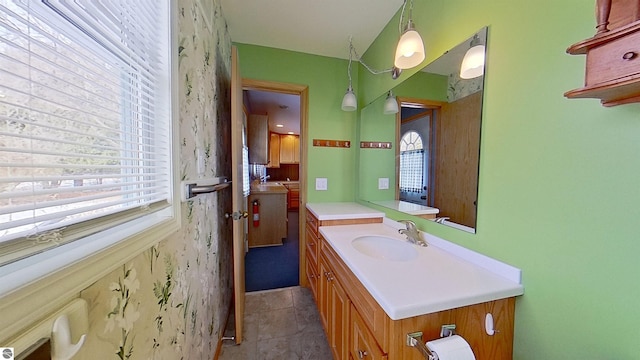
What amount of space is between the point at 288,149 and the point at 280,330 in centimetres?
524

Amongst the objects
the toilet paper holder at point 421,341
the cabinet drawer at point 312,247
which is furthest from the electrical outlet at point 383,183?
the toilet paper holder at point 421,341

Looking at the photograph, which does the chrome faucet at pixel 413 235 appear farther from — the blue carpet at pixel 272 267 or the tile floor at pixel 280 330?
the blue carpet at pixel 272 267

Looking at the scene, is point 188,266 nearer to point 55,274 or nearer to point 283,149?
point 55,274

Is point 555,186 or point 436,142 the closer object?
point 555,186

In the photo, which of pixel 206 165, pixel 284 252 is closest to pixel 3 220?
pixel 206 165

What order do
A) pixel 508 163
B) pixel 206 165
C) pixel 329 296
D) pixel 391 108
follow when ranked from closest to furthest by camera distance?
pixel 508 163
pixel 206 165
pixel 329 296
pixel 391 108

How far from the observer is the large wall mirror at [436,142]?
3.50ft

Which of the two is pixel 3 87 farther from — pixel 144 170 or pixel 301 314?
pixel 301 314

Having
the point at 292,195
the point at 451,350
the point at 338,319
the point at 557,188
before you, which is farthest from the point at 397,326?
the point at 292,195

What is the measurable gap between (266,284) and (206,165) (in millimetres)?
1607

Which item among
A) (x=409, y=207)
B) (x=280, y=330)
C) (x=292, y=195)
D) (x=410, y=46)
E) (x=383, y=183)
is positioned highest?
(x=410, y=46)

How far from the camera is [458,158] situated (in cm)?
115

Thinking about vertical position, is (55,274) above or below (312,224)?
above

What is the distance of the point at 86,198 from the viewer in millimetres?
462
